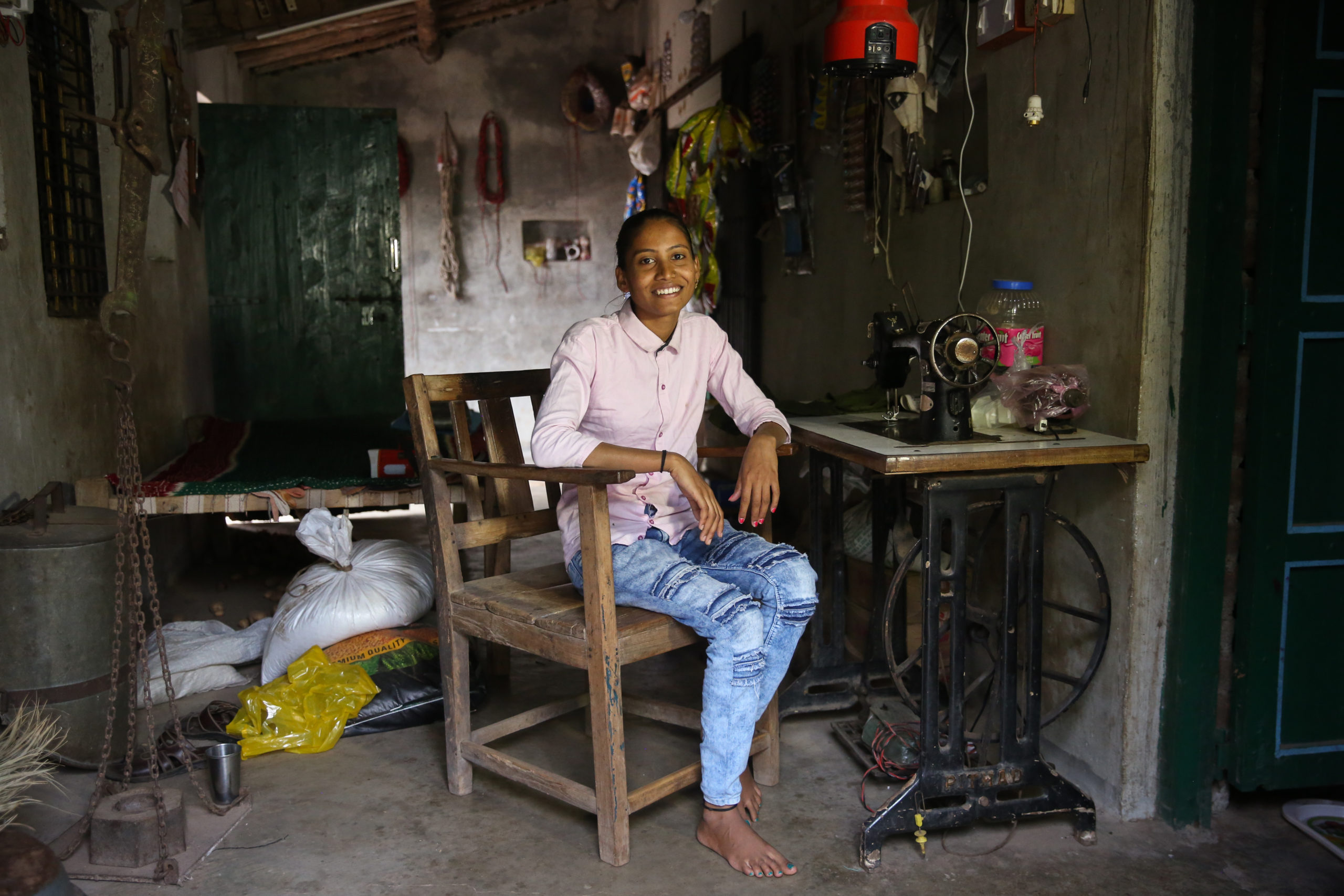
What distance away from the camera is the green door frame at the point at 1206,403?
2301 mm

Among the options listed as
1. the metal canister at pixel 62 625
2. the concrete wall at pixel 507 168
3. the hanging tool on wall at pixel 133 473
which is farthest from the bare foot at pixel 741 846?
the concrete wall at pixel 507 168

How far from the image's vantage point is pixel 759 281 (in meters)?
6.05

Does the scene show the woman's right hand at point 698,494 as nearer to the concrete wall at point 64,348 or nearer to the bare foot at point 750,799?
the bare foot at point 750,799

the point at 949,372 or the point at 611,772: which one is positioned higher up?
the point at 949,372

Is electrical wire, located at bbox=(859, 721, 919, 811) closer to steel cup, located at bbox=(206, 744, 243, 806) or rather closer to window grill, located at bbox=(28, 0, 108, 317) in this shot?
steel cup, located at bbox=(206, 744, 243, 806)

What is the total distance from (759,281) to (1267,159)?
381 cm

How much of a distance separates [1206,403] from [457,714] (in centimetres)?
201

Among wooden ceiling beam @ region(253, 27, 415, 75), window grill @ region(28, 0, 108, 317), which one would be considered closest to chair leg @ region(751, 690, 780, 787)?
window grill @ region(28, 0, 108, 317)

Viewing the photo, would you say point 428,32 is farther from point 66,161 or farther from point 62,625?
point 62,625

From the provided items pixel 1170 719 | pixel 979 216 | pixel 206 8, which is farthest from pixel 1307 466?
pixel 206 8

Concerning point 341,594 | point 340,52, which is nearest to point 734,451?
point 341,594

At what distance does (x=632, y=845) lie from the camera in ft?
7.91

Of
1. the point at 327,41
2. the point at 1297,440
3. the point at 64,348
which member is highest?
the point at 327,41

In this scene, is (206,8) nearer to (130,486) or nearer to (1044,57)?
(130,486)
